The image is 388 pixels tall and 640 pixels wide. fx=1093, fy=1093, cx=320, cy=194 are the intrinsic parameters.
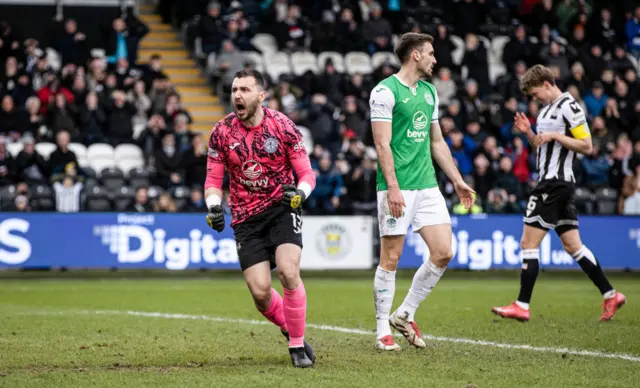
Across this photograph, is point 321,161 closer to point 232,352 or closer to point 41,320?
point 41,320

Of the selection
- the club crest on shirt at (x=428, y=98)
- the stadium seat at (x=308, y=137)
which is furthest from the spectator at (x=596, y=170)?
the club crest on shirt at (x=428, y=98)

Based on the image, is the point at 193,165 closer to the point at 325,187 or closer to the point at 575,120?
the point at 325,187

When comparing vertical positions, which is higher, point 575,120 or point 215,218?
point 575,120

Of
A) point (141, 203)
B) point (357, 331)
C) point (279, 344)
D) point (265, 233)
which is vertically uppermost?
point (265, 233)

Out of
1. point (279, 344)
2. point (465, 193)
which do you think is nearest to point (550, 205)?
point (465, 193)

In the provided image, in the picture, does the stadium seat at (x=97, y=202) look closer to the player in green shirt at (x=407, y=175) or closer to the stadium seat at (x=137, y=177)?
the stadium seat at (x=137, y=177)

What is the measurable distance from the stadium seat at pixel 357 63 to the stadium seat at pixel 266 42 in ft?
5.70

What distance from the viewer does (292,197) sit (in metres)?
7.72

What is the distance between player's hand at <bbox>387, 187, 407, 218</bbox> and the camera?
28.3 ft

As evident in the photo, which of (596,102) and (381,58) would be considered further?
(381,58)

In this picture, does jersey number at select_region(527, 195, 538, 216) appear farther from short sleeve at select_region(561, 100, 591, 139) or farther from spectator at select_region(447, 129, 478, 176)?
spectator at select_region(447, 129, 478, 176)

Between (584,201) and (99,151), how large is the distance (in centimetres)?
970

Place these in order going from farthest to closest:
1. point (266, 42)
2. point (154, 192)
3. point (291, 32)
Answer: point (266, 42) → point (291, 32) → point (154, 192)

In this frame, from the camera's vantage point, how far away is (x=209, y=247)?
1891 cm
